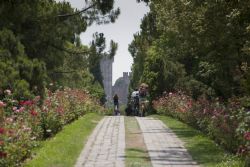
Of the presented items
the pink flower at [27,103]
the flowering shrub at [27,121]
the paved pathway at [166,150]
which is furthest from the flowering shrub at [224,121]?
the pink flower at [27,103]

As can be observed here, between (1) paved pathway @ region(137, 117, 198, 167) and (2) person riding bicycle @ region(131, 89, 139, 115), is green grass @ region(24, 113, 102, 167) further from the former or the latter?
(2) person riding bicycle @ region(131, 89, 139, 115)

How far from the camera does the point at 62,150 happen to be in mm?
13102

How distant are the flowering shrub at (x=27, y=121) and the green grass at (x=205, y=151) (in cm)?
380

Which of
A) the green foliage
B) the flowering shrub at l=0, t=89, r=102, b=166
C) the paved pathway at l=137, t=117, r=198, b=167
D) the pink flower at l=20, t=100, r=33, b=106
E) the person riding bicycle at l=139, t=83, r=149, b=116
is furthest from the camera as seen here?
the person riding bicycle at l=139, t=83, r=149, b=116

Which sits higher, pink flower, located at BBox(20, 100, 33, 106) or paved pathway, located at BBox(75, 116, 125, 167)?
pink flower, located at BBox(20, 100, 33, 106)

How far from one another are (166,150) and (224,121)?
176cm

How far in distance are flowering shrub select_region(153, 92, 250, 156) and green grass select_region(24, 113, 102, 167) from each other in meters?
3.60

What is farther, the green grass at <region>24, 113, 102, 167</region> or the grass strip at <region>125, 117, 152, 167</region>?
the grass strip at <region>125, 117, 152, 167</region>

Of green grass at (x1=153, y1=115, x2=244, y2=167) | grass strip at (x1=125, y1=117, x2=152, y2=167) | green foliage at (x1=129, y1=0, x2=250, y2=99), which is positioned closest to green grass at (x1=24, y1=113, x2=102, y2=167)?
grass strip at (x1=125, y1=117, x2=152, y2=167)

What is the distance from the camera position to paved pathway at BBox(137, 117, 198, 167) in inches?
468

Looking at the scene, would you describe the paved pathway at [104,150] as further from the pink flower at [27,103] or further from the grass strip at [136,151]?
the pink flower at [27,103]

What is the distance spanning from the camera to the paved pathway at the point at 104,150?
38.3 ft

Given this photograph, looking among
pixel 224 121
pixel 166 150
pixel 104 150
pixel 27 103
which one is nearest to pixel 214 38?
pixel 224 121

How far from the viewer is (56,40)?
77.6ft
